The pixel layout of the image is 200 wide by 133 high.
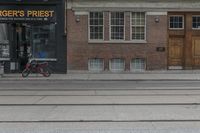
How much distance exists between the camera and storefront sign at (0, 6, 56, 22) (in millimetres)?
26344

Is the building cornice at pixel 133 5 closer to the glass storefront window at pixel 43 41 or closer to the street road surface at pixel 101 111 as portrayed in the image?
the glass storefront window at pixel 43 41

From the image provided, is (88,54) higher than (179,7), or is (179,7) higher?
(179,7)

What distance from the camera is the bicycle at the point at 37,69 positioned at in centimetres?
2475

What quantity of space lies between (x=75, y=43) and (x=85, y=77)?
399cm

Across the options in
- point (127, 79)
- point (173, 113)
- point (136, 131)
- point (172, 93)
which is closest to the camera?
point (136, 131)

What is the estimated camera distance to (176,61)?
28.0 m

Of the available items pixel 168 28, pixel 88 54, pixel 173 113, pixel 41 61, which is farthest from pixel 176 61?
pixel 173 113

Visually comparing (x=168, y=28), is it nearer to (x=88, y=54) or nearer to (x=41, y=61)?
(x=88, y=54)

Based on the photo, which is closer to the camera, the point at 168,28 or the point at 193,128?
the point at 193,128

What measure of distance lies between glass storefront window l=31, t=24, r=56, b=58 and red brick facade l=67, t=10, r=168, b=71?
101cm

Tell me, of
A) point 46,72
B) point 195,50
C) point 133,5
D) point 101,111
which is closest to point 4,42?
point 46,72

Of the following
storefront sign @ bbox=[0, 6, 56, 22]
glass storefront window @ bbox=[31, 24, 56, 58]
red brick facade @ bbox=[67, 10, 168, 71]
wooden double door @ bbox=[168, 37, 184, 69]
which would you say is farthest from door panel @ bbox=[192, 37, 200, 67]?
storefront sign @ bbox=[0, 6, 56, 22]

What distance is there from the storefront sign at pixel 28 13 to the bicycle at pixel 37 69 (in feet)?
9.51

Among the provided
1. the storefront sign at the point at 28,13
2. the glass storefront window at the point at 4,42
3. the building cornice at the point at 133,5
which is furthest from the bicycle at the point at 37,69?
the building cornice at the point at 133,5
